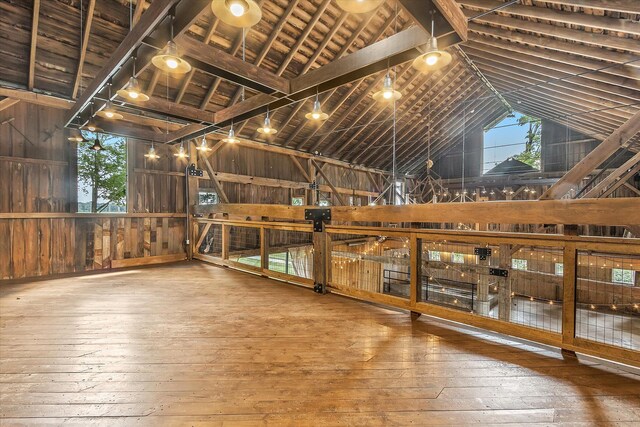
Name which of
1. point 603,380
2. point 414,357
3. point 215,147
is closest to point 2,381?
point 414,357

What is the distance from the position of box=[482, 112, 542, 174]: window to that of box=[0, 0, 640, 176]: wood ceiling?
2993mm

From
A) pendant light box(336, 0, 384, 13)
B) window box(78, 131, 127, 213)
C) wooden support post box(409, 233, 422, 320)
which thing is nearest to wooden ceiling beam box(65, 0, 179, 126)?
pendant light box(336, 0, 384, 13)

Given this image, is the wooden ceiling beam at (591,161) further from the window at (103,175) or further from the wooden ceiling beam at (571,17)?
the window at (103,175)

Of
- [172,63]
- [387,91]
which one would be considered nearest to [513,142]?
[387,91]

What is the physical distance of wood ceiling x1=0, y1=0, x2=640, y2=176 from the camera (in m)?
4.46

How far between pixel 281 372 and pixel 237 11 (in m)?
2.62

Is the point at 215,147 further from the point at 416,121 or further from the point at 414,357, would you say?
the point at 416,121

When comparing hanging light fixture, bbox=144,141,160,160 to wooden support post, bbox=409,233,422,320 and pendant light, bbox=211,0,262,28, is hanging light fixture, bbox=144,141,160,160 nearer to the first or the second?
pendant light, bbox=211,0,262,28

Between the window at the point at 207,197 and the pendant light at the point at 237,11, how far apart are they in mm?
5911

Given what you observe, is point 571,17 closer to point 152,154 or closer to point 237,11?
point 237,11

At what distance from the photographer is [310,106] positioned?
8.32m

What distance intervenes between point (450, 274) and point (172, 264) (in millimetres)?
10352

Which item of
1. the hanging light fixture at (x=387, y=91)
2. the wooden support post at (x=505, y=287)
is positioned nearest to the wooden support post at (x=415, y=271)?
the hanging light fixture at (x=387, y=91)

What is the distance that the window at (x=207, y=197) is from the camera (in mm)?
7512
